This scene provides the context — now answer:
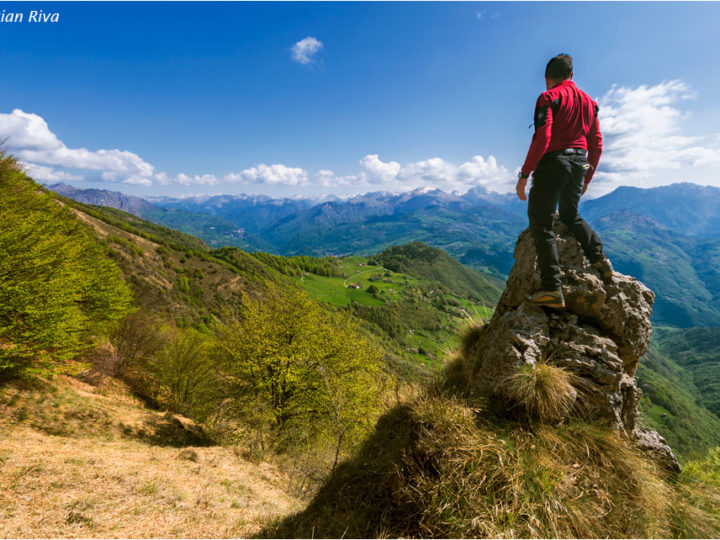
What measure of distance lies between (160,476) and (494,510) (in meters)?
10.9

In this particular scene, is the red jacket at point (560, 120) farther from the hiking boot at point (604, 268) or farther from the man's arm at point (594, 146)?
the hiking boot at point (604, 268)

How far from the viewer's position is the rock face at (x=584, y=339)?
4504 mm

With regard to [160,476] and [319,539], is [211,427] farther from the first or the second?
[319,539]

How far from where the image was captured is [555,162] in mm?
4949

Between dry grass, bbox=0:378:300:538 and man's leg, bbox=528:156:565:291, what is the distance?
29.7 feet

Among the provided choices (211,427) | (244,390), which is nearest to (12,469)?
(244,390)

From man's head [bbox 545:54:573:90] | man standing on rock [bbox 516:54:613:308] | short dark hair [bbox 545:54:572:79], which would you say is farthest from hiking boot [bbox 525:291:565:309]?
short dark hair [bbox 545:54:572:79]

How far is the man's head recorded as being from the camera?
5113 millimetres

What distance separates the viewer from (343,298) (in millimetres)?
148625

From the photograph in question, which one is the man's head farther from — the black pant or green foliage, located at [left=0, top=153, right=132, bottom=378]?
green foliage, located at [left=0, top=153, right=132, bottom=378]

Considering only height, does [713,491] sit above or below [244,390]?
above

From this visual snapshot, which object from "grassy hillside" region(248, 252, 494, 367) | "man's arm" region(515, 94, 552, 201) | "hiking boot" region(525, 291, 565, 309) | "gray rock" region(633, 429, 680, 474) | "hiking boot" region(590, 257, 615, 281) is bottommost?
"grassy hillside" region(248, 252, 494, 367)

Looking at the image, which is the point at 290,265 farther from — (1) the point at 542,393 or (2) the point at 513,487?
(2) the point at 513,487

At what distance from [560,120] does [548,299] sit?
10.5ft
